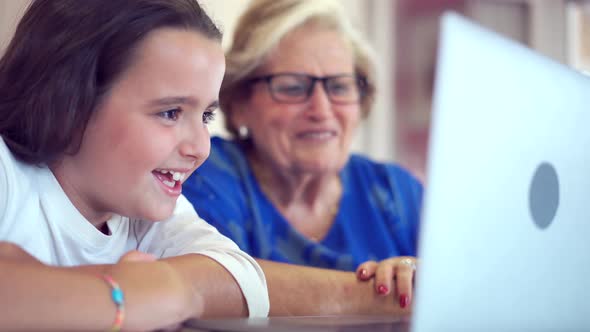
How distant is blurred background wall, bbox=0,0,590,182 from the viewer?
3387 millimetres

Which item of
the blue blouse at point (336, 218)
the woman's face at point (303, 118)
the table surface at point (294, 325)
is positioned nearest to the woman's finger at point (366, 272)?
the table surface at point (294, 325)

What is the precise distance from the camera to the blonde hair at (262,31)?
6.35ft

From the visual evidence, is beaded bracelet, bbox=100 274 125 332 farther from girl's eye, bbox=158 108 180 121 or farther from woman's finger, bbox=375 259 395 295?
woman's finger, bbox=375 259 395 295

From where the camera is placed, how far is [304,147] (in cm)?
190

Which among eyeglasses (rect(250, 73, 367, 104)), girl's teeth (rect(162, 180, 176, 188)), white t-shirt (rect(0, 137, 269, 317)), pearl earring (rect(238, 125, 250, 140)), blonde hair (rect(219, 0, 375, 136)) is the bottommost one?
A: white t-shirt (rect(0, 137, 269, 317))

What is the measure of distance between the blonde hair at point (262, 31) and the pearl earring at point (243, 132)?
0.06 ft

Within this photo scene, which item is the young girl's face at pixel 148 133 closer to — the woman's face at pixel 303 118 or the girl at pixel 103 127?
the girl at pixel 103 127

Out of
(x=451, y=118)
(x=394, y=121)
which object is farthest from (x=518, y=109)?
(x=394, y=121)

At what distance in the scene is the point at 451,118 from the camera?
22.5 inches

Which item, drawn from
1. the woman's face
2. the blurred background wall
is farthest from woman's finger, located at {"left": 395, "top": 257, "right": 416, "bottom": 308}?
the blurred background wall

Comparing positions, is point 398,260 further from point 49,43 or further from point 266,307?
point 49,43

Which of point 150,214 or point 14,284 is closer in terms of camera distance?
point 14,284

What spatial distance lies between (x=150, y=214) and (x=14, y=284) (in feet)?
1.19

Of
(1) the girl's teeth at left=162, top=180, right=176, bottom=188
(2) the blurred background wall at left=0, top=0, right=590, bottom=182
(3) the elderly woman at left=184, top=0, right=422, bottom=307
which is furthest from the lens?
(2) the blurred background wall at left=0, top=0, right=590, bottom=182
